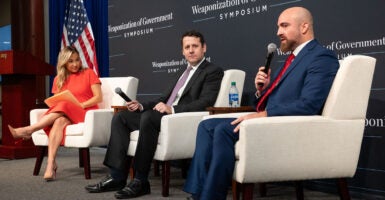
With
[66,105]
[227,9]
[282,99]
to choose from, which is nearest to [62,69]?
[66,105]

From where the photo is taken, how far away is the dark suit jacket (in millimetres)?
3516

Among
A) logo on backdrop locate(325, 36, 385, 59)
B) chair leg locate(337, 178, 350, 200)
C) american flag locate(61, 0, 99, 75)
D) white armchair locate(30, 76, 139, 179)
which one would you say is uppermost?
american flag locate(61, 0, 99, 75)

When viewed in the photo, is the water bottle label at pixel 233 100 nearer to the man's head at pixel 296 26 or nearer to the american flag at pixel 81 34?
the man's head at pixel 296 26

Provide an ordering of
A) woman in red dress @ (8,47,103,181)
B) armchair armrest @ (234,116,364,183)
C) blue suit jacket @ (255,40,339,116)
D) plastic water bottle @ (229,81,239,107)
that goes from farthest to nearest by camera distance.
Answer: woman in red dress @ (8,47,103,181) → plastic water bottle @ (229,81,239,107) → blue suit jacket @ (255,40,339,116) → armchair armrest @ (234,116,364,183)

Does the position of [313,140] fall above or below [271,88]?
below

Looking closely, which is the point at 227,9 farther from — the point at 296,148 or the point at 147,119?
the point at 296,148

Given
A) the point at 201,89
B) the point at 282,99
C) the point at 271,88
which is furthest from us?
the point at 201,89

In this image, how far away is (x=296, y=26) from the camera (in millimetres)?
2734

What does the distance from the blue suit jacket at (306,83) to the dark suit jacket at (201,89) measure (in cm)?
87

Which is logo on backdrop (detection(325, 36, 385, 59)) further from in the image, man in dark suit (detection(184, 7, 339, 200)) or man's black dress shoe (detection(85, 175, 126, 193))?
man's black dress shoe (detection(85, 175, 126, 193))

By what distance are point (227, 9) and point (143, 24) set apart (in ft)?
4.66

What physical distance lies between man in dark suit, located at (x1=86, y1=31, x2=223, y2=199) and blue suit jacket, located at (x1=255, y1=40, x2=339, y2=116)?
0.94 m

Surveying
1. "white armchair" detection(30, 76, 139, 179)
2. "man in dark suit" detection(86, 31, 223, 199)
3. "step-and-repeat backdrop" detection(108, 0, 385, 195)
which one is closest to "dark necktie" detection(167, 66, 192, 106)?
"man in dark suit" detection(86, 31, 223, 199)

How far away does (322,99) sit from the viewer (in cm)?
251
